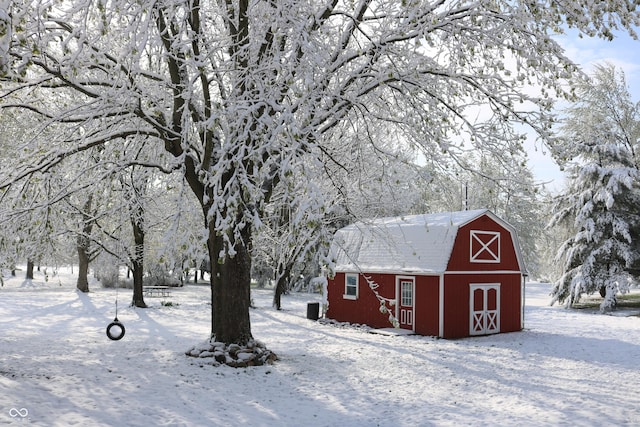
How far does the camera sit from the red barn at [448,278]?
742 inches

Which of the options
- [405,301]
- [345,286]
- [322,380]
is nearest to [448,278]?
[405,301]

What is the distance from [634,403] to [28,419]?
33.0ft

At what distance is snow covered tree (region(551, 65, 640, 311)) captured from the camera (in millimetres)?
28359

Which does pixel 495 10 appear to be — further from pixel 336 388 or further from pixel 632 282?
pixel 632 282

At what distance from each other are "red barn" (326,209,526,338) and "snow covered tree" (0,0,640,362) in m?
7.40

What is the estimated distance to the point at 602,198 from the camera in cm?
2856

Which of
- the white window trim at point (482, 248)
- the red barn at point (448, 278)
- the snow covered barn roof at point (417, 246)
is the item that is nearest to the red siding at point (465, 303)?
the red barn at point (448, 278)

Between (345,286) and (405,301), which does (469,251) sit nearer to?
(405,301)

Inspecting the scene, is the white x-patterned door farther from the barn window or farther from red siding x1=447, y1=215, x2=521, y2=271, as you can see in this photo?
the barn window

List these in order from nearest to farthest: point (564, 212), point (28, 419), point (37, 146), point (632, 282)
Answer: point (28, 419)
point (37, 146)
point (632, 282)
point (564, 212)

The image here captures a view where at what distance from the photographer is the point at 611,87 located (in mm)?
32250

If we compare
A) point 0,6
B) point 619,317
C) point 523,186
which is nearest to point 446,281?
point 523,186

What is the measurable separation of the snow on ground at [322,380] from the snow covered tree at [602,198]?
977 centimetres

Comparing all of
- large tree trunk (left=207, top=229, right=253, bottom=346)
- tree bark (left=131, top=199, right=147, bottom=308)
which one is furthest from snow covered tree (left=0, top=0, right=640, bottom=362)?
tree bark (left=131, top=199, right=147, bottom=308)
